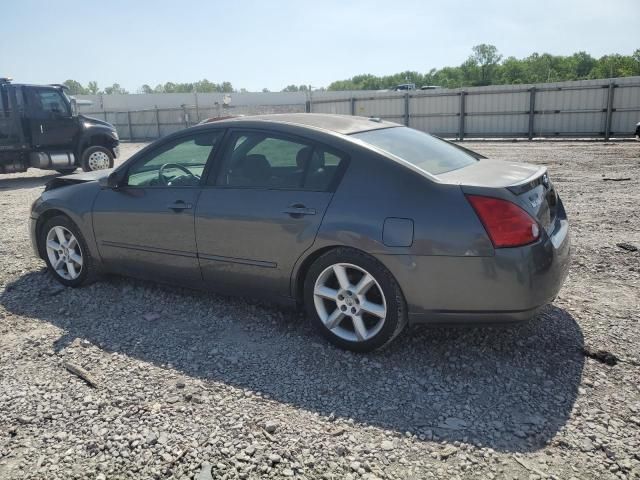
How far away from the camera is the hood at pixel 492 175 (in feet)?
10.9

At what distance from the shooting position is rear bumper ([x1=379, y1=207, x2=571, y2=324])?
10.3 feet

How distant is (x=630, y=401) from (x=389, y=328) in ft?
4.56

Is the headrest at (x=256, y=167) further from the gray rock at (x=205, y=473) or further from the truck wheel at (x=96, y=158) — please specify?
the truck wheel at (x=96, y=158)

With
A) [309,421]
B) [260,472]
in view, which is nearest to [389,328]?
[309,421]

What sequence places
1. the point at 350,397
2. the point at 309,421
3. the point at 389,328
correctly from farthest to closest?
the point at 389,328 → the point at 350,397 → the point at 309,421

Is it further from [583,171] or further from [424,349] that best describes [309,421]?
[583,171]

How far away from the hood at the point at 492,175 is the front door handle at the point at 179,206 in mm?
1927

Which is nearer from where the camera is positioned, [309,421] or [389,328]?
[309,421]

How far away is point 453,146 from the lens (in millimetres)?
4535

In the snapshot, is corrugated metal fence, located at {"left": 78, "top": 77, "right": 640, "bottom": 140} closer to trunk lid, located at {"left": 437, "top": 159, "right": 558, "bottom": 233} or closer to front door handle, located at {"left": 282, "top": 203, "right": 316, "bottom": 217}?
trunk lid, located at {"left": 437, "top": 159, "right": 558, "bottom": 233}

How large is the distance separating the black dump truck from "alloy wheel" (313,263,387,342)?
42.4 ft

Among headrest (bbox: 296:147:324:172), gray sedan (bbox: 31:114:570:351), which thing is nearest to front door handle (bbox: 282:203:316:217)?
gray sedan (bbox: 31:114:570:351)

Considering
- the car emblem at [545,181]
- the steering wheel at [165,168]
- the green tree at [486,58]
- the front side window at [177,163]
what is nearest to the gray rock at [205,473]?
the front side window at [177,163]

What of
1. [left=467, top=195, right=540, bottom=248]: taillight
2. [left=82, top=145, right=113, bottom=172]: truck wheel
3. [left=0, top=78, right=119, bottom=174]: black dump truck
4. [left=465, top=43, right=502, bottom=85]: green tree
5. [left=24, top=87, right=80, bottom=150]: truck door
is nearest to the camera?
[left=467, top=195, right=540, bottom=248]: taillight
